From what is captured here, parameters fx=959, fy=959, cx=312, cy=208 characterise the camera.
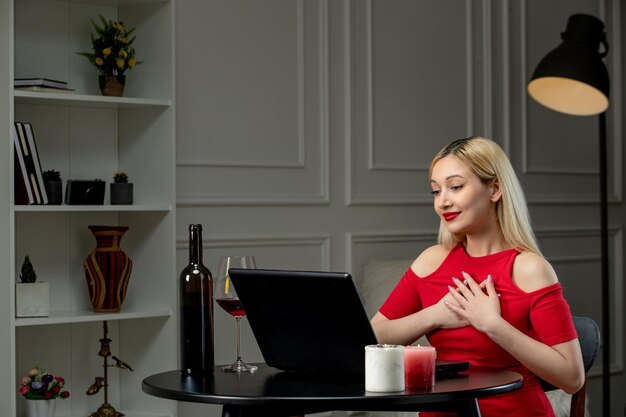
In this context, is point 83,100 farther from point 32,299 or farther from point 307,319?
point 307,319

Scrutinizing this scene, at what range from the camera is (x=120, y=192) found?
304cm

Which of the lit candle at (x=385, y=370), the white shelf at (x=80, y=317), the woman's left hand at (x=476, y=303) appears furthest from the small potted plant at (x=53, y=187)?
the lit candle at (x=385, y=370)

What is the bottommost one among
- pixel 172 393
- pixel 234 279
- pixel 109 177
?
pixel 172 393

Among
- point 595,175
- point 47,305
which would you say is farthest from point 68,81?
point 595,175

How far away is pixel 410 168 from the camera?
3.93 meters

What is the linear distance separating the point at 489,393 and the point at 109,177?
199 cm

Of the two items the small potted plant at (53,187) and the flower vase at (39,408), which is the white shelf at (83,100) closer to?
the small potted plant at (53,187)

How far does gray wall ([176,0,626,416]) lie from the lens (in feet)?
11.1

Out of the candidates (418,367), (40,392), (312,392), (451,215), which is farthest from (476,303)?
(40,392)

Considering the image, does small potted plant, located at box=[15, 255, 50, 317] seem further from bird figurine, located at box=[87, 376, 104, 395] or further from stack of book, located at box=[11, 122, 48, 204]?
bird figurine, located at box=[87, 376, 104, 395]

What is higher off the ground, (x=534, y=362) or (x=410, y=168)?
(x=410, y=168)

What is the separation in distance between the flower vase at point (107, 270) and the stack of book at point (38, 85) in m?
0.44

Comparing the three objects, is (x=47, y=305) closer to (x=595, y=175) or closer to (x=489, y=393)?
(x=489, y=393)

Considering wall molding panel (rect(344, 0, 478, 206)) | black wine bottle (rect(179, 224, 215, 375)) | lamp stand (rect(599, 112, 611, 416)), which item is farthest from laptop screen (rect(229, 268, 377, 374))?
lamp stand (rect(599, 112, 611, 416))
